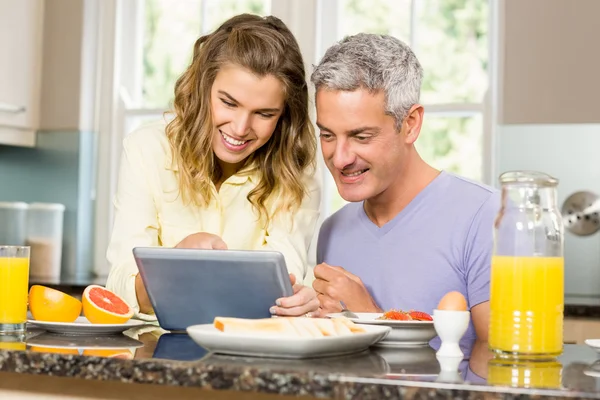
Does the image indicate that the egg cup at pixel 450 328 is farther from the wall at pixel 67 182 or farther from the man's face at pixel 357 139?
the wall at pixel 67 182

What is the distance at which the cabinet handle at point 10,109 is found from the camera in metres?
3.75

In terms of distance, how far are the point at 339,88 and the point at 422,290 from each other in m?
0.52

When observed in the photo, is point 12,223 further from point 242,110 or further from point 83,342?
point 83,342

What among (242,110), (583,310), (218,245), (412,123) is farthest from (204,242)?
(583,310)

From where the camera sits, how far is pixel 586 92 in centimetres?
329

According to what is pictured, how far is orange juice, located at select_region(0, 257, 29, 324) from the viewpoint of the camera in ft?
4.99

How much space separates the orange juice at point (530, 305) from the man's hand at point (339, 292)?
0.71 m

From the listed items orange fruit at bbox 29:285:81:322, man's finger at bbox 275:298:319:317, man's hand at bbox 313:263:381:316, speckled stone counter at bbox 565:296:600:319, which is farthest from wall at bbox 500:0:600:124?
orange fruit at bbox 29:285:81:322

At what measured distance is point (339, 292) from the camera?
200 cm

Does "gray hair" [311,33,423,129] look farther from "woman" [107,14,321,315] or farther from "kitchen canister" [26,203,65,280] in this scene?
"kitchen canister" [26,203,65,280]

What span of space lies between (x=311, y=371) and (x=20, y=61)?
3.13 m

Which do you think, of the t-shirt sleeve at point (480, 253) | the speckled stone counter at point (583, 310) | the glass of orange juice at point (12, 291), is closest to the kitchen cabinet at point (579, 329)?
the speckled stone counter at point (583, 310)

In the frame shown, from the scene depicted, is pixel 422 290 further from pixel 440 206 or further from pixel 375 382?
pixel 375 382

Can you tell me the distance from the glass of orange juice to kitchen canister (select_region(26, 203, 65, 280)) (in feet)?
→ 7.68
